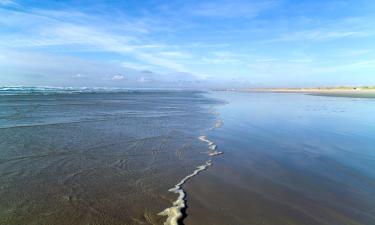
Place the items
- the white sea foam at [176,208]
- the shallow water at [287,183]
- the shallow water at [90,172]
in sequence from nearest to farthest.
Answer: the white sea foam at [176,208] → the shallow water at [90,172] → the shallow water at [287,183]

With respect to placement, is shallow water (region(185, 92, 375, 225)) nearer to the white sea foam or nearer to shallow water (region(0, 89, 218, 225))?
the white sea foam

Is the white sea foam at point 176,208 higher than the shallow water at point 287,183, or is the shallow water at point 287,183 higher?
the white sea foam at point 176,208

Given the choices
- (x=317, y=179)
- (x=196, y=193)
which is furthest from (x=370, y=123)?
(x=196, y=193)

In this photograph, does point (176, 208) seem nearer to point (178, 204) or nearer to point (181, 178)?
point (178, 204)

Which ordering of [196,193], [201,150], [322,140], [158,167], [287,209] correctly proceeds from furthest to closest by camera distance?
[322,140] → [201,150] → [158,167] → [196,193] → [287,209]

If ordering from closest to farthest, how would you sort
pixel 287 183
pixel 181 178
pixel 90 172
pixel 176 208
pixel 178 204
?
pixel 176 208
pixel 178 204
pixel 287 183
pixel 181 178
pixel 90 172

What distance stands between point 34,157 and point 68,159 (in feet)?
3.05

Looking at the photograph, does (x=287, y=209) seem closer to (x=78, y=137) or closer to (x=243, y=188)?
(x=243, y=188)

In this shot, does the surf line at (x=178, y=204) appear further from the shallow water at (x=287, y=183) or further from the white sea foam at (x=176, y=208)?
the shallow water at (x=287, y=183)

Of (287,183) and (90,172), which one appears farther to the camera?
(90,172)

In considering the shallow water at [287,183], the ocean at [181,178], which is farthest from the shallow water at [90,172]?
the shallow water at [287,183]

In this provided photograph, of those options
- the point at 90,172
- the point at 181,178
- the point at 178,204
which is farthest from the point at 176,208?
the point at 90,172

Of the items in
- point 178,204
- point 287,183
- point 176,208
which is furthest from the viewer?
point 287,183

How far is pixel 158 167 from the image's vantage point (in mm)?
6766
